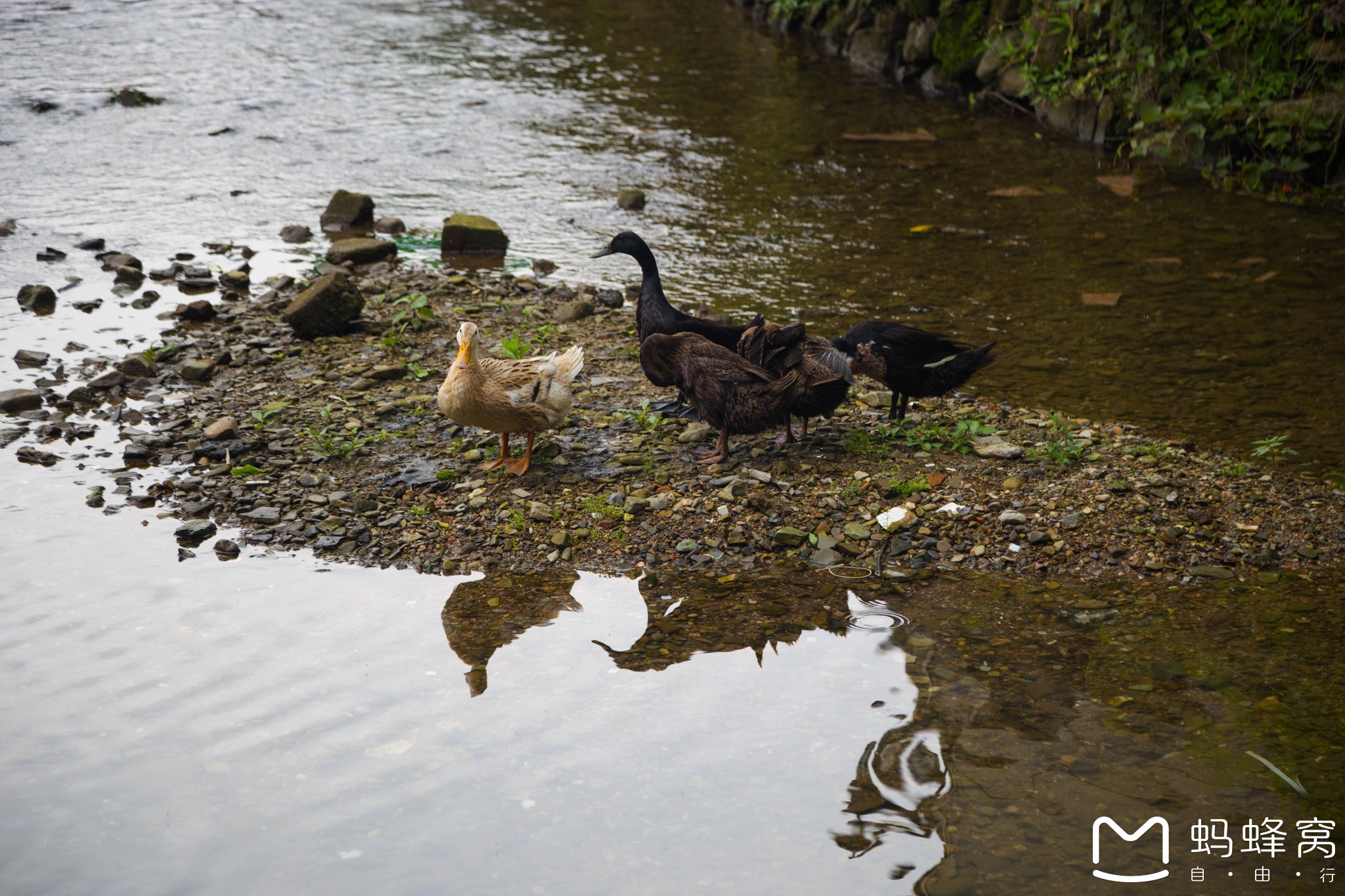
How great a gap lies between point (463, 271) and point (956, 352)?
5147 millimetres

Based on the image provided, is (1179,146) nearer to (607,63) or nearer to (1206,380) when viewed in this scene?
(1206,380)

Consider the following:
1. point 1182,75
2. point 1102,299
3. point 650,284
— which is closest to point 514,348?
point 650,284

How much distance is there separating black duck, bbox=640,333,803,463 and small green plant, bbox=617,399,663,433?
18.9 inches

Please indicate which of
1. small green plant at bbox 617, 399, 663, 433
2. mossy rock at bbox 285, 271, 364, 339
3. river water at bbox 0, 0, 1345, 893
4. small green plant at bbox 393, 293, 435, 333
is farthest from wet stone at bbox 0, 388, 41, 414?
small green plant at bbox 617, 399, 663, 433

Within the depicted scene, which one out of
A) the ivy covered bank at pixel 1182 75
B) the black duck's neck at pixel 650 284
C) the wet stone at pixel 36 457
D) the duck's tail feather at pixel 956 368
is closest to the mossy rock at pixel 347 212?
the black duck's neck at pixel 650 284

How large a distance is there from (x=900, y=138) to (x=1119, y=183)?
3234 mm

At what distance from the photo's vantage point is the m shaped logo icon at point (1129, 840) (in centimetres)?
364

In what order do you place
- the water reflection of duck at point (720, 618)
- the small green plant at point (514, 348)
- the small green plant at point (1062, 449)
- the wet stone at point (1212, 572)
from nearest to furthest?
the water reflection of duck at point (720, 618), the wet stone at point (1212, 572), the small green plant at point (1062, 449), the small green plant at point (514, 348)

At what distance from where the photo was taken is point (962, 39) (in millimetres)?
16297

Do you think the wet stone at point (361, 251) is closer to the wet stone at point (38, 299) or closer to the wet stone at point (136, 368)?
the wet stone at point (38, 299)

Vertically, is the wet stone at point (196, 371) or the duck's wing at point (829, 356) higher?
the duck's wing at point (829, 356)

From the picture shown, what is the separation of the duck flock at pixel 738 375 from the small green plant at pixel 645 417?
40 centimetres

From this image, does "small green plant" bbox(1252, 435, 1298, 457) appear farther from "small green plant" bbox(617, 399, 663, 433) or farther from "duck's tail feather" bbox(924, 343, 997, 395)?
"small green plant" bbox(617, 399, 663, 433)

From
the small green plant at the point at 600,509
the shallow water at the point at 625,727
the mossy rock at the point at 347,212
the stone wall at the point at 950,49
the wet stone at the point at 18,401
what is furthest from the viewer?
the stone wall at the point at 950,49
